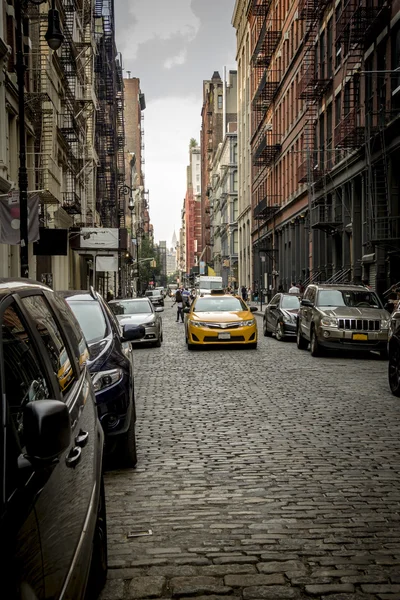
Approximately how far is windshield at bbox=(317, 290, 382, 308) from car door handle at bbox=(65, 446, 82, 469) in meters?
16.2

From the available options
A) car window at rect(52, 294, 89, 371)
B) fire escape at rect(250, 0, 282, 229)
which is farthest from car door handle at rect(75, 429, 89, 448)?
fire escape at rect(250, 0, 282, 229)

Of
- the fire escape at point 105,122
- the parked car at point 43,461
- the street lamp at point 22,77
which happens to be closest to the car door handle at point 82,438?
the parked car at point 43,461

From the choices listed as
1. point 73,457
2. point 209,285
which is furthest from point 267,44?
point 73,457

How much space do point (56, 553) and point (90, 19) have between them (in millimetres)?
49627

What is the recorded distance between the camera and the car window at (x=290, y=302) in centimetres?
2427

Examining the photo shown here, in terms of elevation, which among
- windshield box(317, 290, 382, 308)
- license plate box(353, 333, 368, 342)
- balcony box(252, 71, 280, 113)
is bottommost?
license plate box(353, 333, 368, 342)

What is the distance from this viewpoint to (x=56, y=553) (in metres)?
2.26

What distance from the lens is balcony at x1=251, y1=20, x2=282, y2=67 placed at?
5695 cm

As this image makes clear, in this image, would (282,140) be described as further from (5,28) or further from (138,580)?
(138,580)

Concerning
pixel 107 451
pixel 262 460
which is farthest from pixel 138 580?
pixel 262 460

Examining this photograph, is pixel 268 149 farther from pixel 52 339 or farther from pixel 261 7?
pixel 52 339

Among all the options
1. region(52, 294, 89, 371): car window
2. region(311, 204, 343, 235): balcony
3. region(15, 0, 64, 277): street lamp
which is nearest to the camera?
region(52, 294, 89, 371): car window

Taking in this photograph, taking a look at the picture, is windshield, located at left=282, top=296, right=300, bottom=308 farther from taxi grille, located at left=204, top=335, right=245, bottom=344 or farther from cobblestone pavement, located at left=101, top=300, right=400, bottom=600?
cobblestone pavement, located at left=101, top=300, right=400, bottom=600

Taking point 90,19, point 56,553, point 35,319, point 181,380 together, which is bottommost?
point 181,380
